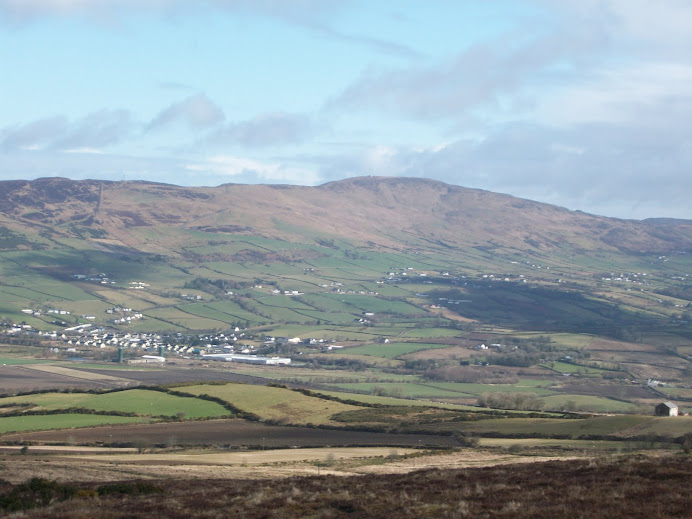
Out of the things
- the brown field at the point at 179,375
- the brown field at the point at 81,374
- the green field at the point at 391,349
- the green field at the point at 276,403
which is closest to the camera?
the green field at the point at 276,403

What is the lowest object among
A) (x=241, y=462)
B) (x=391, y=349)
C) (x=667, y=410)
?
(x=241, y=462)

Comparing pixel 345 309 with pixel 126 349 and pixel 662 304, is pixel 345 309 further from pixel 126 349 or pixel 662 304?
pixel 662 304

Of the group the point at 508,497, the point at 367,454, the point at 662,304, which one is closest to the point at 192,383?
the point at 367,454

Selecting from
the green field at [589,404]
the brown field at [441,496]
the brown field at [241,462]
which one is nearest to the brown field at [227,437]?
the brown field at [241,462]

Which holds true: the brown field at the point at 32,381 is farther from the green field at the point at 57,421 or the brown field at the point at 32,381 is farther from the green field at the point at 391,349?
the green field at the point at 391,349

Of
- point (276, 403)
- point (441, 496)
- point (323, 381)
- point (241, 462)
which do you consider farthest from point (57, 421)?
point (441, 496)

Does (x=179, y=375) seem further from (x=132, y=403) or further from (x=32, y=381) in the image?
(x=132, y=403)
